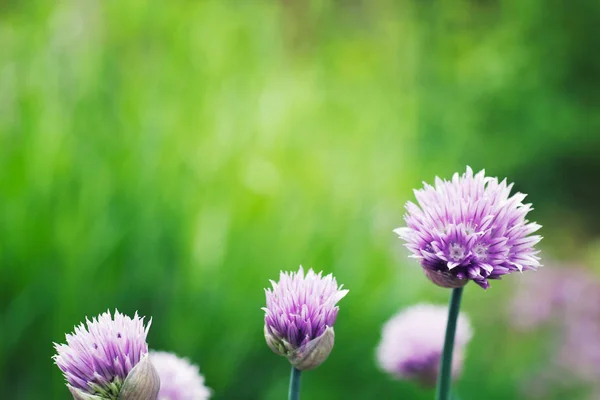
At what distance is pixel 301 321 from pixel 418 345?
430 mm

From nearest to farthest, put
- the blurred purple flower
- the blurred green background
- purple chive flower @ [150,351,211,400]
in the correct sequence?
purple chive flower @ [150,351,211,400], the blurred green background, the blurred purple flower

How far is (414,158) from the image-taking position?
3.41 metres

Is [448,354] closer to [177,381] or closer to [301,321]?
[301,321]

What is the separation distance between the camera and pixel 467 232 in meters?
0.52

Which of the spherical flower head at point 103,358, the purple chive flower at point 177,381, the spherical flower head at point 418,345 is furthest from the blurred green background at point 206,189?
the spherical flower head at point 103,358

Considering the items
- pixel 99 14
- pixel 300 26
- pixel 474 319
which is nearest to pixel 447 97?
pixel 300 26

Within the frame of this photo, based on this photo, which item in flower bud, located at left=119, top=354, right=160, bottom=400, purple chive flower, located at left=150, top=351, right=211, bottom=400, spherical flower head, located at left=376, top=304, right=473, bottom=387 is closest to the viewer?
flower bud, located at left=119, top=354, right=160, bottom=400

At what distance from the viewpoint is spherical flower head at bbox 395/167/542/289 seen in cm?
52

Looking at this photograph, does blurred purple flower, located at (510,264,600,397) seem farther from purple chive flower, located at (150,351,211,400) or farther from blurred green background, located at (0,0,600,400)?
purple chive flower, located at (150,351,211,400)

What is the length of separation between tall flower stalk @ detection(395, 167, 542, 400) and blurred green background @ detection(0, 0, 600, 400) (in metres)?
1.24

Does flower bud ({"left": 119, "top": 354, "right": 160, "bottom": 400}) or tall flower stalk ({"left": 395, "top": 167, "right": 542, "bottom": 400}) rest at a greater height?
tall flower stalk ({"left": 395, "top": 167, "right": 542, "bottom": 400})

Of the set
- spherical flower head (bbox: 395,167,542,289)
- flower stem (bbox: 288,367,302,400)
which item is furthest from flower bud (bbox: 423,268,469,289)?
flower stem (bbox: 288,367,302,400)

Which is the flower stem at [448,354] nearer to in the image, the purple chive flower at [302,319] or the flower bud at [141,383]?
the purple chive flower at [302,319]

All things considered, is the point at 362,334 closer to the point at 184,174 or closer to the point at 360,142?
the point at 184,174
